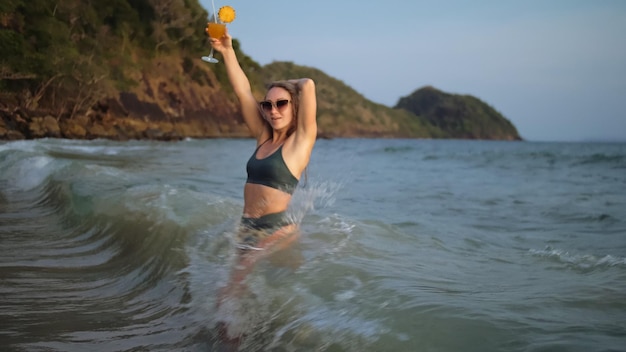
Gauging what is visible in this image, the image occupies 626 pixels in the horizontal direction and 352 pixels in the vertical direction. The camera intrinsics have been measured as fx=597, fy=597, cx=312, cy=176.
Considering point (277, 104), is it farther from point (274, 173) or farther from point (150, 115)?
point (150, 115)

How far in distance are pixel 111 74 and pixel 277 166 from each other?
152 feet

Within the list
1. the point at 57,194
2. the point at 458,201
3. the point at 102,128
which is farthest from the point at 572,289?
the point at 102,128

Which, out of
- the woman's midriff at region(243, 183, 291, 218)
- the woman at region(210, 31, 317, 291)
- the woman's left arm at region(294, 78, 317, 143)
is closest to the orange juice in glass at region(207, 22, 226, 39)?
the woman at region(210, 31, 317, 291)

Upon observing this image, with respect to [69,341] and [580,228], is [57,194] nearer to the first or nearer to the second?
[69,341]

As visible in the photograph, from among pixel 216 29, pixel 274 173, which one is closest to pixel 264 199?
pixel 274 173

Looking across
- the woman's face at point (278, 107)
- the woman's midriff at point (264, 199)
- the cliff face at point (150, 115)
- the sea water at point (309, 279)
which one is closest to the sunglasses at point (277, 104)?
the woman's face at point (278, 107)

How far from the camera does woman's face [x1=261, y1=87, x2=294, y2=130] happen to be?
383 centimetres

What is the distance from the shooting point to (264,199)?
386cm

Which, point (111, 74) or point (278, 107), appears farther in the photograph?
point (111, 74)

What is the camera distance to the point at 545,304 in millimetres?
2857

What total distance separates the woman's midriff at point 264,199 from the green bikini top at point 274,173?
31 millimetres

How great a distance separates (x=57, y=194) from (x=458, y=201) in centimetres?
604

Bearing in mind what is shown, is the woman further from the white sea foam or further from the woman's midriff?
the white sea foam

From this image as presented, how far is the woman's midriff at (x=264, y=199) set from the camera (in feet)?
12.6
